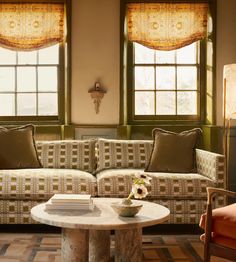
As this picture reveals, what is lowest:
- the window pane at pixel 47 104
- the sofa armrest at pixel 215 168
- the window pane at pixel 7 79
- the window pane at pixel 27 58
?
the sofa armrest at pixel 215 168

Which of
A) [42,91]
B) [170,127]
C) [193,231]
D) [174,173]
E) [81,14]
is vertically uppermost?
[81,14]

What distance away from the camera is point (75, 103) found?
548 centimetres

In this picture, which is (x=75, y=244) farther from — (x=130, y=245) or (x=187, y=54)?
(x=187, y=54)

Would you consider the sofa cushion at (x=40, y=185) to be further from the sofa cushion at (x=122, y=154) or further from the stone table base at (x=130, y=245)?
the stone table base at (x=130, y=245)

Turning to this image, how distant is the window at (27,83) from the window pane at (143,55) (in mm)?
1012

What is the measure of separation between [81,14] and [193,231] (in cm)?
293

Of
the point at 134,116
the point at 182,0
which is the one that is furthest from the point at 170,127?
the point at 182,0

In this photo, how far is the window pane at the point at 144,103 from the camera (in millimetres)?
5680

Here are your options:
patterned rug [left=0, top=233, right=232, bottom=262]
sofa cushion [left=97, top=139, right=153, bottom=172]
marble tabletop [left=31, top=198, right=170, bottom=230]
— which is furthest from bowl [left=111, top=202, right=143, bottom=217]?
sofa cushion [left=97, top=139, right=153, bottom=172]

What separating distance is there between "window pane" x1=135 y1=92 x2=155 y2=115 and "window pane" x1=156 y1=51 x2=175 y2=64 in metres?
0.43

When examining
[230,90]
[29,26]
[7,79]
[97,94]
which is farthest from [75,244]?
[29,26]

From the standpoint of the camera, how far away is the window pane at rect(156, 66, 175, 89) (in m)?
5.70

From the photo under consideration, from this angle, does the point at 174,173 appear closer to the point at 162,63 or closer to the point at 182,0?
the point at 162,63

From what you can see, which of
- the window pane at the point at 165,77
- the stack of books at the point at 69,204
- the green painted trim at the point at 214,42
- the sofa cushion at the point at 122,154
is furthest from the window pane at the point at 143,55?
the stack of books at the point at 69,204
